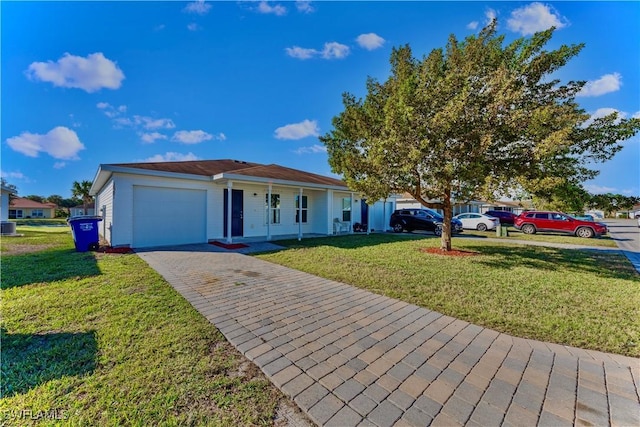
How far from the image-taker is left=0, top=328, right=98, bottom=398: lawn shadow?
2285 mm

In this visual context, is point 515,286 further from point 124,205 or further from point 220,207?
point 124,205

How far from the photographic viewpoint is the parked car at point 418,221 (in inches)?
630

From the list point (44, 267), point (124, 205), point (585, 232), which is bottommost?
point (44, 267)

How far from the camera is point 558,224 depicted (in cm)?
1680

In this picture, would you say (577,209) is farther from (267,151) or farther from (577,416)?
(267,151)

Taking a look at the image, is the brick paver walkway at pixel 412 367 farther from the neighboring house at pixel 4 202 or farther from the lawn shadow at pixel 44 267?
the neighboring house at pixel 4 202

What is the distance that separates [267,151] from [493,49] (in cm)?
1665

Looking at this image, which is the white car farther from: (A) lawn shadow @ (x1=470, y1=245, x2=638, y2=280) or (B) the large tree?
(B) the large tree

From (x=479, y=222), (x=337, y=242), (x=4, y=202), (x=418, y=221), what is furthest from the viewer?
(x=479, y=222)

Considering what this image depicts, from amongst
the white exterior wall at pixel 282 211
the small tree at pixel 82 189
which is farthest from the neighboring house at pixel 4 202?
the small tree at pixel 82 189

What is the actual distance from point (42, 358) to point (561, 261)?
443 inches

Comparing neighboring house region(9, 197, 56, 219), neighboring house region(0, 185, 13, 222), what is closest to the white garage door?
neighboring house region(0, 185, 13, 222)

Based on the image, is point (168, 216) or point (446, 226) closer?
point (446, 226)

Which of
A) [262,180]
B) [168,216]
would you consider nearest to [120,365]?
[168,216]
